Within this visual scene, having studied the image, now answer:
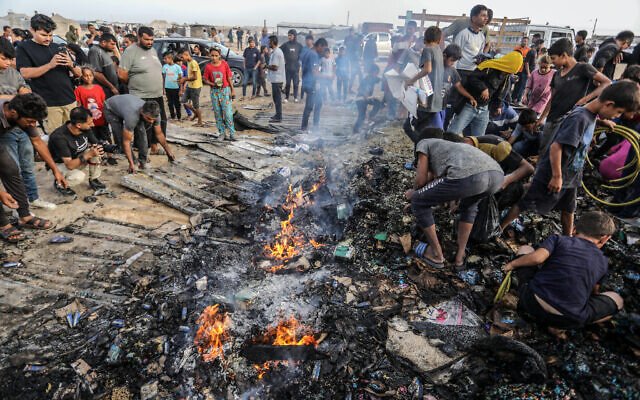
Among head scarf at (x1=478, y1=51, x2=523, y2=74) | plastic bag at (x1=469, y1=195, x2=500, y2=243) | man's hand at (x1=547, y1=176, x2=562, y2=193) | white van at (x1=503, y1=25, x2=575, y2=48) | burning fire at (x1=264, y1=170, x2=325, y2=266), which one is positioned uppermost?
white van at (x1=503, y1=25, x2=575, y2=48)

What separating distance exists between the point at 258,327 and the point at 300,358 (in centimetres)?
50

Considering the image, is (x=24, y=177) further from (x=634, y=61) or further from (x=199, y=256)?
(x=634, y=61)

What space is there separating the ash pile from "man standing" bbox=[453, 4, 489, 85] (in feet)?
10.7

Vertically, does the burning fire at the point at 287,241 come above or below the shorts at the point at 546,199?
below

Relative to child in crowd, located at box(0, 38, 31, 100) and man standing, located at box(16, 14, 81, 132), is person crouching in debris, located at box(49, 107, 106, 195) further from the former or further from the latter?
man standing, located at box(16, 14, 81, 132)

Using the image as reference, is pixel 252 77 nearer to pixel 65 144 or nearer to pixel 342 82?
pixel 342 82

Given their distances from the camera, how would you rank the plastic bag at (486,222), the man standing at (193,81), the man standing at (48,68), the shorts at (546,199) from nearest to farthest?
the shorts at (546,199) → the plastic bag at (486,222) → the man standing at (48,68) → the man standing at (193,81)

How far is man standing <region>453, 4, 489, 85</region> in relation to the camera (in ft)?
18.0

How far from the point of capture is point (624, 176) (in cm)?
464

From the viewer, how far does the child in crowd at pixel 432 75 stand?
497cm

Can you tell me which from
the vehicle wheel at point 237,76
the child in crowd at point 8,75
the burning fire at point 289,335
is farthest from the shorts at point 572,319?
the vehicle wheel at point 237,76

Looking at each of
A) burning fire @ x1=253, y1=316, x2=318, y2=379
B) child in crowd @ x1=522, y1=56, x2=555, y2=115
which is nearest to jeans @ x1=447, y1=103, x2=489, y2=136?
child in crowd @ x1=522, y1=56, x2=555, y2=115

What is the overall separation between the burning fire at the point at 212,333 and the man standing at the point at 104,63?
16.3 ft

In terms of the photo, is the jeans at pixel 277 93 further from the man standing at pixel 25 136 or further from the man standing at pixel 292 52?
the man standing at pixel 25 136
